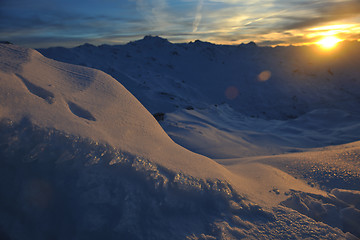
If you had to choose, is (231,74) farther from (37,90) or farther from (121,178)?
(121,178)

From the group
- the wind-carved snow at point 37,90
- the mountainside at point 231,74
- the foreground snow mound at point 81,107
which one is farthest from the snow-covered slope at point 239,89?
the wind-carved snow at point 37,90

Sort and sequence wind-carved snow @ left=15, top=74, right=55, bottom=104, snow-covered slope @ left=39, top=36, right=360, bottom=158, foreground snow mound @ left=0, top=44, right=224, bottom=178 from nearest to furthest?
foreground snow mound @ left=0, top=44, right=224, bottom=178 < wind-carved snow @ left=15, top=74, right=55, bottom=104 < snow-covered slope @ left=39, top=36, right=360, bottom=158

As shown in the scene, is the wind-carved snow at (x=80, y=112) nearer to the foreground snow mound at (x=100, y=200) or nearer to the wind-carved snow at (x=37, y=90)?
the wind-carved snow at (x=37, y=90)

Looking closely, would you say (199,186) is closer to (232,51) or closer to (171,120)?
(171,120)

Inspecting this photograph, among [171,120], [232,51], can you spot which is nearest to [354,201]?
[171,120]

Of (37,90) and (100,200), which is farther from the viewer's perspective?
(37,90)

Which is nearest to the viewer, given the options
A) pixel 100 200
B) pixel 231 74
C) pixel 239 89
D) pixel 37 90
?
pixel 100 200

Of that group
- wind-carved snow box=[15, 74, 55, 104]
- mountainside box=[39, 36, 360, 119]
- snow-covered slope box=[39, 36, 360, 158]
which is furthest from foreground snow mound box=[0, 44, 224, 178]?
mountainside box=[39, 36, 360, 119]

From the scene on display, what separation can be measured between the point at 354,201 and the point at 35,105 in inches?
102

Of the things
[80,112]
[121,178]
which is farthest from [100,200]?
[80,112]

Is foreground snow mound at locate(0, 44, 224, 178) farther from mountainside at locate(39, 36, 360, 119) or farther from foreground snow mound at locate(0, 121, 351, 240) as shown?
mountainside at locate(39, 36, 360, 119)

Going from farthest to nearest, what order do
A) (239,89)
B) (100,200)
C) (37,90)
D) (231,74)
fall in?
(231,74) → (239,89) → (37,90) → (100,200)

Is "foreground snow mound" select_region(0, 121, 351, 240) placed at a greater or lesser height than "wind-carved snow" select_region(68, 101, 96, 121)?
lesser

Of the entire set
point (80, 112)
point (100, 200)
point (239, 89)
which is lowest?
point (100, 200)
